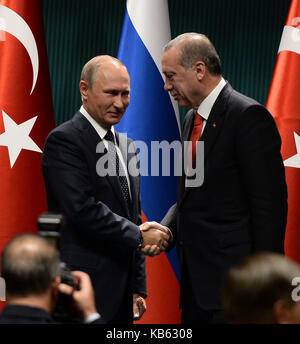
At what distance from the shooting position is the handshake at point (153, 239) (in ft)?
9.69

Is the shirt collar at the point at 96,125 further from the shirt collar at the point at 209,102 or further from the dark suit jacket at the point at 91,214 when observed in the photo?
the shirt collar at the point at 209,102

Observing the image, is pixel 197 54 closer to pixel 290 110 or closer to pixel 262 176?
pixel 262 176

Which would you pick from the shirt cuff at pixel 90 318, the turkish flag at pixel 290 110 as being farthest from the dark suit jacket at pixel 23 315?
the turkish flag at pixel 290 110

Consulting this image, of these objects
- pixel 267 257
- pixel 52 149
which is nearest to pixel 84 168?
pixel 52 149

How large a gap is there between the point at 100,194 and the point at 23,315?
139 centimetres

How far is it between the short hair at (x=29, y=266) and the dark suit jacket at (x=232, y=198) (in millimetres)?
1272

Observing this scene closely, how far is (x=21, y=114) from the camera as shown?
12.8 feet

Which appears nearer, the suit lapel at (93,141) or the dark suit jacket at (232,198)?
the dark suit jacket at (232,198)

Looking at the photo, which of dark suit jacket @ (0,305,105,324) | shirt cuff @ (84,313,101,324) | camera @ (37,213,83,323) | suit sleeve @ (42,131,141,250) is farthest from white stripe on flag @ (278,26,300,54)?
dark suit jacket @ (0,305,105,324)

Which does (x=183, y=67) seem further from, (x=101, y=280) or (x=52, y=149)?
(x=101, y=280)

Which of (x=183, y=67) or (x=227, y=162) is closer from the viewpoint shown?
(x=227, y=162)

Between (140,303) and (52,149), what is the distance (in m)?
0.91

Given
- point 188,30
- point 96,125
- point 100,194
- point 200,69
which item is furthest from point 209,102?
point 188,30
